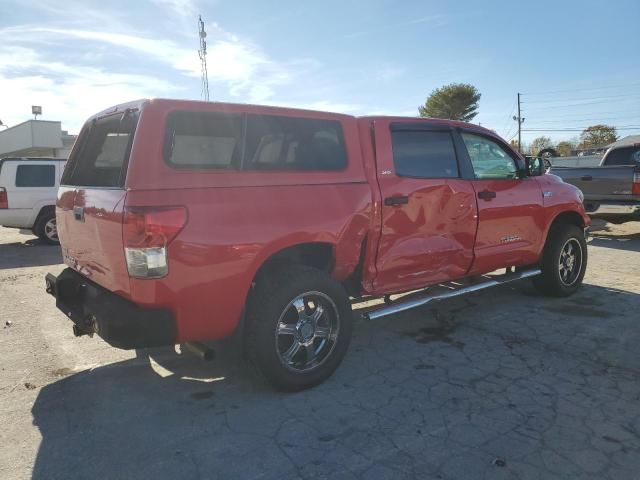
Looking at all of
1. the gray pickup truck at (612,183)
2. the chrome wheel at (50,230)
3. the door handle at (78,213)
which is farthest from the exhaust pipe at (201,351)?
the chrome wheel at (50,230)

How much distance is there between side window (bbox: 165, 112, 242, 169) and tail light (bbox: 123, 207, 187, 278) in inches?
14.6

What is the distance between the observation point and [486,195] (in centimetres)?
488

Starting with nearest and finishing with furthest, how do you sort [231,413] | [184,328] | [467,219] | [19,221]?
[184,328]
[231,413]
[467,219]
[19,221]

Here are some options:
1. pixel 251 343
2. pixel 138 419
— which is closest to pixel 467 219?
pixel 251 343

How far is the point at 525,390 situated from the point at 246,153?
8.32ft

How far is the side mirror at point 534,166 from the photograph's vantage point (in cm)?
541

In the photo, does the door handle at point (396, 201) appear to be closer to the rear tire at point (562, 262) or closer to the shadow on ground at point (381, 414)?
the shadow on ground at point (381, 414)

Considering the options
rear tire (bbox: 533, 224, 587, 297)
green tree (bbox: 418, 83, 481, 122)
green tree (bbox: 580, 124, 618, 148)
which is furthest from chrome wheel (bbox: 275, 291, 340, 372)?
green tree (bbox: 580, 124, 618, 148)

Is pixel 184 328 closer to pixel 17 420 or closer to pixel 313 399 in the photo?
pixel 313 399

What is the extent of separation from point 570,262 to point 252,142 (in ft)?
14.3

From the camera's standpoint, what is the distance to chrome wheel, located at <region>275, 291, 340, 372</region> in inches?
140

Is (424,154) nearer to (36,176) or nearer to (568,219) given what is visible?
(568,219)

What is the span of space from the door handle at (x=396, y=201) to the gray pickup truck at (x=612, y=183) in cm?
740

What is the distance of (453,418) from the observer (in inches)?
125
